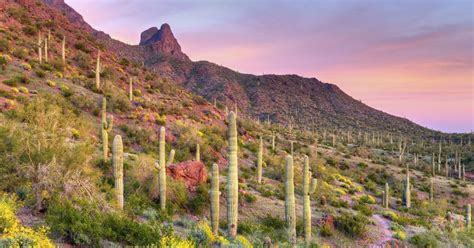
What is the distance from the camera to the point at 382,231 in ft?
59.1

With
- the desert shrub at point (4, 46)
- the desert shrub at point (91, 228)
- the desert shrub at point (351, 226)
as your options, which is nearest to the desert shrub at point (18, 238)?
the desert shrub at point (91, 228)

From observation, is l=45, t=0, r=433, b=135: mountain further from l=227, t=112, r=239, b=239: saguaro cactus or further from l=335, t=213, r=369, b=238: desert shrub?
l=227, t=112, r=239, b=239: saguaro cactus

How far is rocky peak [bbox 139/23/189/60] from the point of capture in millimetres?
127738

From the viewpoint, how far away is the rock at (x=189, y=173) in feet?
53.5

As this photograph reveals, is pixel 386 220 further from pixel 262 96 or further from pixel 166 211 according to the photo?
pixel 262 96

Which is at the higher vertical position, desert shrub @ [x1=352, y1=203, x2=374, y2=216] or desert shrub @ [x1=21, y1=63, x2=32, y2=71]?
desert shrub @ [x1=21, y1=63, x2=32, y2=71]

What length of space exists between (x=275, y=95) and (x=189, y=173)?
79.2 m

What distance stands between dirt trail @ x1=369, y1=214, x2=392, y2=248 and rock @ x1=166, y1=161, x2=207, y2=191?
29.5 feet

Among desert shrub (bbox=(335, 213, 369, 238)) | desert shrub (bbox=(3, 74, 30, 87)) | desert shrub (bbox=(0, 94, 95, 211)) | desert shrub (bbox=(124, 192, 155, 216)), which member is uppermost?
desert shrub (bbox=(3, 74, 30, 87))

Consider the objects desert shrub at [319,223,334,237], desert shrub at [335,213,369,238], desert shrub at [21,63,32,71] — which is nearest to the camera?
desert shrub at [319,223,334,237]

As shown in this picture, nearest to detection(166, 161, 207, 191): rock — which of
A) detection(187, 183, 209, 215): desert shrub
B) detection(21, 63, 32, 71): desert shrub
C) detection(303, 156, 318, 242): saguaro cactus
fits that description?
detection(187, 183, 209, 215): desert shrub

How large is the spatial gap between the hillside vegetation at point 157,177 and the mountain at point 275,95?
3201 centimetres

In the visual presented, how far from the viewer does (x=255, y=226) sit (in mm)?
14219

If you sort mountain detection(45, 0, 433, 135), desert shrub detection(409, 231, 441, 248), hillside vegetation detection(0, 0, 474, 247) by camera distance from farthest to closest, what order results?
mountain detection(45, 0, 433, 135) < desert shrub detection(409, 231, 441, 248) < hillside vegetation detection(0, 0, 474, 247)
